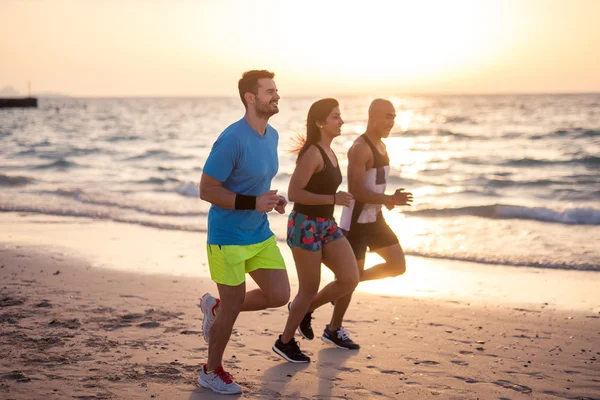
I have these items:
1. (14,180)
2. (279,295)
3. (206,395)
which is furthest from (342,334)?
(14,180)

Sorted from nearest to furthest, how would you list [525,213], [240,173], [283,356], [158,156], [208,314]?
[240,173] → [208,314] → [283,356] → [525,213] → [158,156]

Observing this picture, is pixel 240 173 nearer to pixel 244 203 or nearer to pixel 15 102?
pixel 244 203

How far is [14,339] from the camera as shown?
220 inches

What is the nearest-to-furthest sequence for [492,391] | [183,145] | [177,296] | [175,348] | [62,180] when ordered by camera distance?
[492,391] → [175,348] → [177,296] → [62,180] → [183,145]

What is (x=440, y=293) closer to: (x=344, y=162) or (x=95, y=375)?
(x=95, y=375)

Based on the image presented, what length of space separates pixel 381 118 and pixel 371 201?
69cm

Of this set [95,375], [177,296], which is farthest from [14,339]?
[177,296]

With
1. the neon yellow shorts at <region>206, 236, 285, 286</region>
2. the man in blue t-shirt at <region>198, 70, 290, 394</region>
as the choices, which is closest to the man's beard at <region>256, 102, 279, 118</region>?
the man in blue t-shirt at <region>198, 70, 290, 394</region>

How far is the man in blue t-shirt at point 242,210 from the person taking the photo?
425 cm

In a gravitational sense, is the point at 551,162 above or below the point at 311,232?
below

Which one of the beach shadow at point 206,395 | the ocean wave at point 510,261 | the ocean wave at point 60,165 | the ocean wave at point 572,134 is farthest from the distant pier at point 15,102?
the beach shadow at point 206,395

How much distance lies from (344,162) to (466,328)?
2618 centimetres

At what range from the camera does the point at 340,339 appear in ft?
19.1

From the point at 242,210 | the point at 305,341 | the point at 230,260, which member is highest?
the point at 242,210
